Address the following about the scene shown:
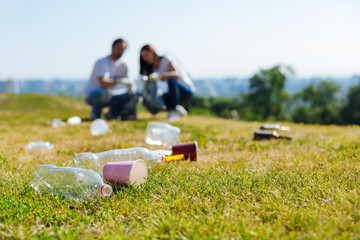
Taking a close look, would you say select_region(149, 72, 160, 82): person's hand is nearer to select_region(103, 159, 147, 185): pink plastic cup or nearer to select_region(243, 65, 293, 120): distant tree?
select_region(103, 159, 147, 185): pink plastic cup

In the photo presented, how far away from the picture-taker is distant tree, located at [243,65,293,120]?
164 ft

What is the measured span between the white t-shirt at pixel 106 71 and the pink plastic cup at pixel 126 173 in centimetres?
535

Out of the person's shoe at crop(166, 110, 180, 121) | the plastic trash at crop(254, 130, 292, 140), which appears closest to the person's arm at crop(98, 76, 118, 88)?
the person's shoe at crop(166, 110, 180, 121)

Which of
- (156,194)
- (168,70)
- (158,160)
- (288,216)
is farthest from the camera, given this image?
(168,70)

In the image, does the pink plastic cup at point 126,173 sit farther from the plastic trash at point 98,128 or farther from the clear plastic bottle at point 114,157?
the plastic trash at point 98,128

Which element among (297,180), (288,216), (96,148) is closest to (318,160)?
(297,180)

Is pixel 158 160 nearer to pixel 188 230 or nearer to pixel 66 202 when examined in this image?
pixel 66 202

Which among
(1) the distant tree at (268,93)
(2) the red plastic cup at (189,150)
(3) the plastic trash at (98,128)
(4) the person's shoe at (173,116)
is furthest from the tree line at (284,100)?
(2) the red plastic cup at (189,150)

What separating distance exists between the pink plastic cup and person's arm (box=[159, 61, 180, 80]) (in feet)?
17.1

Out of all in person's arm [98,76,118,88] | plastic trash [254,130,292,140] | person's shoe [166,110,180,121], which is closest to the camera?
plastic trash [254,130,292,140]

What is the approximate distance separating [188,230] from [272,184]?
0.96 metres

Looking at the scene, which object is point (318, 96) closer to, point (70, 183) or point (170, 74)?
point (170, 74)

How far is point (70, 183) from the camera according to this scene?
2352mm

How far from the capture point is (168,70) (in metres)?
7.78
